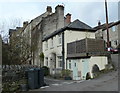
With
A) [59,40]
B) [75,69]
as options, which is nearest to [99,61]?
[75,69]

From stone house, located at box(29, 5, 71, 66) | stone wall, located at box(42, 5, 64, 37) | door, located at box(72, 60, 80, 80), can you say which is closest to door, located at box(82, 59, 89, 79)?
door, located at box(72, 60, 80, 80)

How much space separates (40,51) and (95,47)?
1675 cm

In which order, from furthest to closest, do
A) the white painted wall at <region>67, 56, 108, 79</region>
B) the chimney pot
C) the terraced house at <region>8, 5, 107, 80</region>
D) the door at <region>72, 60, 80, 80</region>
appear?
1. the chimney pot
2. the door at <region>72, 60, 80, 80</region>
3. the terraced house at <region>8, 5, 107, 80</region>
4. the white painted wall at <region>67, 56, 108, 79</region>

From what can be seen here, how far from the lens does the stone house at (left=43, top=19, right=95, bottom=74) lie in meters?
23.5

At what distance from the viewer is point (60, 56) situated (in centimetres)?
2484

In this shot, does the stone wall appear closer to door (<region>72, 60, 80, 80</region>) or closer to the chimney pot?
the chimney pot

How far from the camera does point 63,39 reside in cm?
2378

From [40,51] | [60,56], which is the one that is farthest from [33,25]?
[60,56]

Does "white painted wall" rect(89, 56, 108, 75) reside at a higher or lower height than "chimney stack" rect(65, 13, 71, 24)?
lower

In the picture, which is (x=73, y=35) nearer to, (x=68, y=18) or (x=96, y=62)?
A: (x=96, y=62)

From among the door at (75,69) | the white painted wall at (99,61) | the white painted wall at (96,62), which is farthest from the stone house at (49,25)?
the white painted wall at (99,61)

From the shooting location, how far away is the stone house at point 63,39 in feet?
77.3

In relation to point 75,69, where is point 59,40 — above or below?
above

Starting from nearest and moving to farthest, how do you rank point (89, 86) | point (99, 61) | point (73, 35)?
1. point (89, 86)
2. point (99, 61)
3. point (73, 35)
